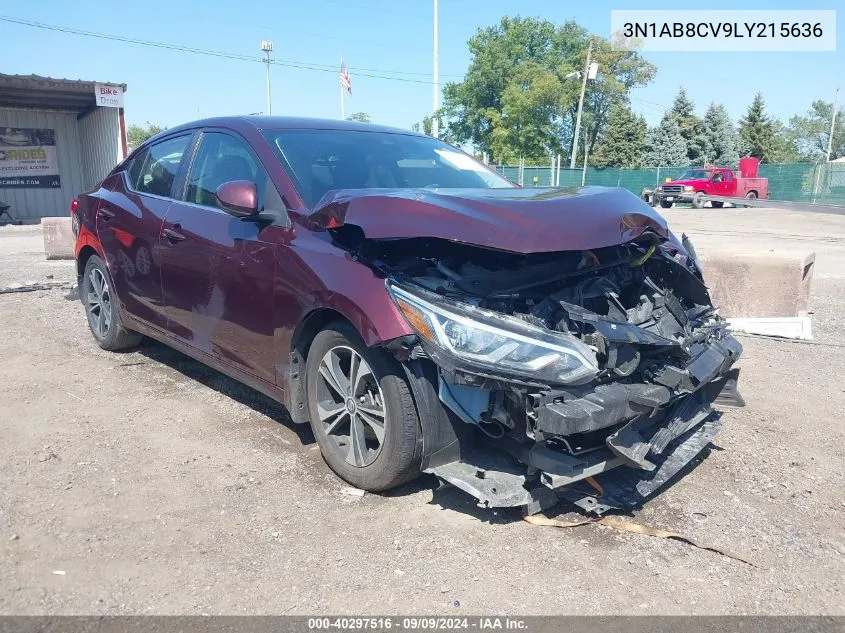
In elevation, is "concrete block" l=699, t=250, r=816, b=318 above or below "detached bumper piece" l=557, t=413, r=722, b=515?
above

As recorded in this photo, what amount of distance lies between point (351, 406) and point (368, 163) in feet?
5.05

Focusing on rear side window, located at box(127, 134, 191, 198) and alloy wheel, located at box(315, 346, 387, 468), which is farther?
rear side window, located at box(127, 134, 191, 198)

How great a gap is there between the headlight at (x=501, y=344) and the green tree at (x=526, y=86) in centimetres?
5015

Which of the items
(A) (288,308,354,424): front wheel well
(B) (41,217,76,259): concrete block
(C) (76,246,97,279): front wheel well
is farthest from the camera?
(B) (41,217,76,259): concrete block

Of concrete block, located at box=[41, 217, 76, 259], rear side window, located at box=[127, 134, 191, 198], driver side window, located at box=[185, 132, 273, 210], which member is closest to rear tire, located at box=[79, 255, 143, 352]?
rear side window, located at box=[127, 134, 191, 198]

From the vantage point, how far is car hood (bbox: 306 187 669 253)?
2.82 m

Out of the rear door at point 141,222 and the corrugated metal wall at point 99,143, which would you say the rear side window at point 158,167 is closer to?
the rear door at point 141,222

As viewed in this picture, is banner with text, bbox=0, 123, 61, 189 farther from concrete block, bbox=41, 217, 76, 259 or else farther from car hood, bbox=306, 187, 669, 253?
car hood, bbox=306, 187, 669, 253

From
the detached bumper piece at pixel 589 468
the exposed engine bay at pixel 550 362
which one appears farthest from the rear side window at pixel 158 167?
the detached bumper piece at pixel 589 468

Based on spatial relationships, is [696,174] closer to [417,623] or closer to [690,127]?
[690,127]

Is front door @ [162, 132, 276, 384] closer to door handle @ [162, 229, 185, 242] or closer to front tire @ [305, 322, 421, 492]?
door handle @ [162, 229, 185, 242]

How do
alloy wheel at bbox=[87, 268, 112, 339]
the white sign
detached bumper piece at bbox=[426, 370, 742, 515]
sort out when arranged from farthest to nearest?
the white sign
alloy wheel at bbox=[87, 268, 112, 339]
detached bumper piece at bbox=[426, 370, 742, 515]

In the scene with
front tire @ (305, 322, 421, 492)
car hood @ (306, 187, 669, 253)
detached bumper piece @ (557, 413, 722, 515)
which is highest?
car hood @ (306, 187, 669, 253)

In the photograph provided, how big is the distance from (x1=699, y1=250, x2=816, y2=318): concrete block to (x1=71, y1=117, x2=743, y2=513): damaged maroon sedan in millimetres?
3016
